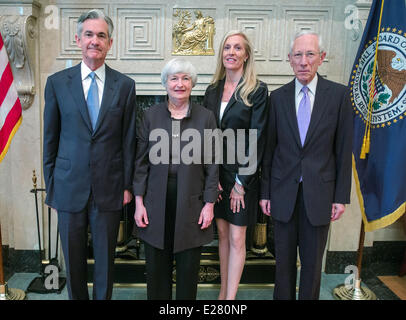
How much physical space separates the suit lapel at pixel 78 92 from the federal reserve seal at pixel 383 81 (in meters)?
1.89

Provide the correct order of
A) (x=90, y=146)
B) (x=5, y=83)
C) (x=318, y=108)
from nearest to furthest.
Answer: (x=90, y=146) → (x=318, y=108) → (x=5, y=83)

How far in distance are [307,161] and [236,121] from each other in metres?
0.48

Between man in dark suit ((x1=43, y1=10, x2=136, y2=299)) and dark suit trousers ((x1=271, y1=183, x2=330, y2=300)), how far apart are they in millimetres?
969

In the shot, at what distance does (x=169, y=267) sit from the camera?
215 cm

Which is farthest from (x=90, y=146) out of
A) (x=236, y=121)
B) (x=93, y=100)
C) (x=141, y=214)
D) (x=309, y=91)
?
(x=309, y=91)

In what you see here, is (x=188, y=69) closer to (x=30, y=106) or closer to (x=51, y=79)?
(x=51, y=79)

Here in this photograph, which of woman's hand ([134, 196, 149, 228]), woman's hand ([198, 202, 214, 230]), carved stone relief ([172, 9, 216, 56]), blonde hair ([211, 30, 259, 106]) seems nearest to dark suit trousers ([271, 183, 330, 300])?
woman's hand ([198, 202, 214, 230])

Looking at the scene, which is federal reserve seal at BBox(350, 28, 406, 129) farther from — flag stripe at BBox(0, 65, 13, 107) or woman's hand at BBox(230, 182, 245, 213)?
flag stripe at BBox(0, 65, 13, 107)

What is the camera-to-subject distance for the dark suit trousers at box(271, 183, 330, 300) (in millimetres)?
2176

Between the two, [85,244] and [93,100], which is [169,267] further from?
[93,100]

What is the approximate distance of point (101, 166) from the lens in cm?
201

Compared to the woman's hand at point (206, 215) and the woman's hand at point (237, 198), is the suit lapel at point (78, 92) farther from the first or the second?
the woman's hand at point (237, 198)

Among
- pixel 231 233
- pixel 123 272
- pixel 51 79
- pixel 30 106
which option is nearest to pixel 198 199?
pixel 231 233

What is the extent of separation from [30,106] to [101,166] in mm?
1389
